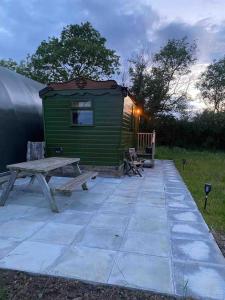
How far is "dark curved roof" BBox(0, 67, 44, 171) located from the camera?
6525 mm

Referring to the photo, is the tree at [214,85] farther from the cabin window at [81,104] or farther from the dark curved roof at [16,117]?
the dark curved roof at [16,117]

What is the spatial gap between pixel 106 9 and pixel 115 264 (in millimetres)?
11462

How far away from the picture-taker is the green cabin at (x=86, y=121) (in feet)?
24.1

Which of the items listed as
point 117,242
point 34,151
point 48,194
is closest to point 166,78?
point 34,151

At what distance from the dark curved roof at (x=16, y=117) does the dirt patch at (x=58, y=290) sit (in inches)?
180

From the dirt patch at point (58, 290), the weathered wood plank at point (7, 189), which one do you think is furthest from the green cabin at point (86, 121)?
the dirt patch at point (58, 290)

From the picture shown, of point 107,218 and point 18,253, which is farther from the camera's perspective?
point 107,218

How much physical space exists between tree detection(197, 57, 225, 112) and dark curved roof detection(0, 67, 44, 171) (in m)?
18.0

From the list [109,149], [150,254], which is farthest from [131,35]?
[150,254]

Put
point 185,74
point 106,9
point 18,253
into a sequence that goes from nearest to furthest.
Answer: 1. point 18,253
2. point 106,9
3. point 185,74

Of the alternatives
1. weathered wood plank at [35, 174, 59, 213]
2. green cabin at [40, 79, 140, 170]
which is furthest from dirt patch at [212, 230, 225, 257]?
green cabin at [40, 79, 140, 170]

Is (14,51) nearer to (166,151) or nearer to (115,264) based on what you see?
(166,151)

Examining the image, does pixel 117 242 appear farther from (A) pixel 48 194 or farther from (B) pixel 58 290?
(A) pixel 48 194

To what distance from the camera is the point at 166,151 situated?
1518 cm
